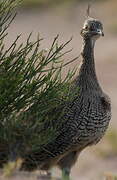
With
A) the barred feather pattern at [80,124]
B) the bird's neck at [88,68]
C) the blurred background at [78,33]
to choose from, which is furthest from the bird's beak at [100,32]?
the blurred background at [78,33]

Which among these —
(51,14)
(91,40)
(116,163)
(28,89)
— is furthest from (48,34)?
(28,89)

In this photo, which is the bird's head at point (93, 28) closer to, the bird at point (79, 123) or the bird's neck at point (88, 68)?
the bird at point (79, 123)

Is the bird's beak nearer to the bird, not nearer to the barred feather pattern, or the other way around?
the bird

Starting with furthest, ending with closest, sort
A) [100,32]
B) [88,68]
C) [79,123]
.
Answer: [88,68], [100,32], [79,123]

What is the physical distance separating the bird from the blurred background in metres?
4.18

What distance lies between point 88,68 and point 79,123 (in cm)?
81

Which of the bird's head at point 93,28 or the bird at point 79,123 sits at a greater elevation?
the bird's head at point 93,28

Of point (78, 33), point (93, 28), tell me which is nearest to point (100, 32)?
point (93, 28)

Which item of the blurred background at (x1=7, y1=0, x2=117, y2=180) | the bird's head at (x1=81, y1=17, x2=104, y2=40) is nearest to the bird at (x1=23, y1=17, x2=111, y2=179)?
the bird's head at (x1=81, y1=17, x2=104, y2=40)

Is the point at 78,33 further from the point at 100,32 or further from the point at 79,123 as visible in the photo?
the point at 79,123

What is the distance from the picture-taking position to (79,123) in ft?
29.7

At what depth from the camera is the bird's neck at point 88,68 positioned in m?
9.46

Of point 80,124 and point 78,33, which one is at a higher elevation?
point 78,33

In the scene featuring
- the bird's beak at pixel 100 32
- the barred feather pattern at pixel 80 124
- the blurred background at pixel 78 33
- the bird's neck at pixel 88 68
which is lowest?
the barred feather pattern at pixel 80 124
